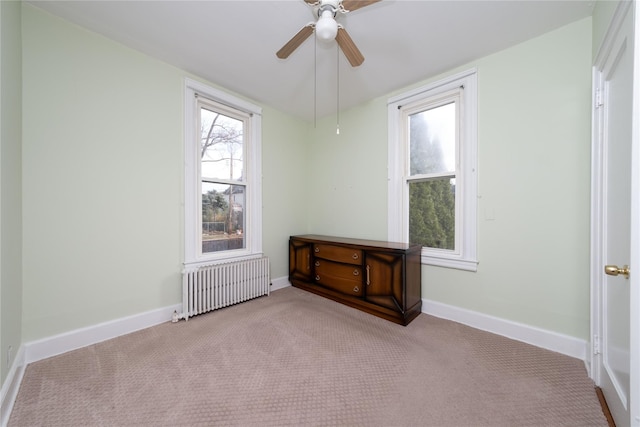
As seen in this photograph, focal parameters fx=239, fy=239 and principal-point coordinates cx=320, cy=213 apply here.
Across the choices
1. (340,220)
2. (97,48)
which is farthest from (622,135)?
(97,48)

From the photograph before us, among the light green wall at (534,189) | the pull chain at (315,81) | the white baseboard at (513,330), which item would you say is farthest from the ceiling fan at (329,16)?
the white baseboard at (513,330)

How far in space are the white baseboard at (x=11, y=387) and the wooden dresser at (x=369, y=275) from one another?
2.54 meters

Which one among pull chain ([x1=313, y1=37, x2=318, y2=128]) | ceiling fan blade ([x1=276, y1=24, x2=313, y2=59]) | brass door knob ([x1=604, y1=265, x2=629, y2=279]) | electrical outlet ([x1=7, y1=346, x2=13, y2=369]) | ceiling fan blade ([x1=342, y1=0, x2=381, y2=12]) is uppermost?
pull chain ([x1=313, y1=37, x2=318, y2=128])

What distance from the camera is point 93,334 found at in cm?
204

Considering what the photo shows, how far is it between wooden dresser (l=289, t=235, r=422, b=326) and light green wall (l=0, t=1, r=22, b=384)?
2556mm

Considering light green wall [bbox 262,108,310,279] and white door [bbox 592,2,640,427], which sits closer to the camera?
white door [bbox 592,2,640,427]

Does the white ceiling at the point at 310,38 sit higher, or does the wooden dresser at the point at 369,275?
the white ceiling at the point at 310,38

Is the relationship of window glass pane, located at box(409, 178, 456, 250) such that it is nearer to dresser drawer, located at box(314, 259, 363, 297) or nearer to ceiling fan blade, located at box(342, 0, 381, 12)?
dresser drawer, located at box(314, 259, 363, 297)

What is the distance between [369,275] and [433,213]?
103 centimetres

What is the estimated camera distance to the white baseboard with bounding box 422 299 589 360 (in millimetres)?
1895

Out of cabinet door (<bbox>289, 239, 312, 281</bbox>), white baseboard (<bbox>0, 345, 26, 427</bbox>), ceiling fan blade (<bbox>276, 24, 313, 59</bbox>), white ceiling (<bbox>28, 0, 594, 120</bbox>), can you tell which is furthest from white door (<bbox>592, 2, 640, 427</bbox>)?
white baseboard (<bbox>0, 345, 26, 427</bbox>)

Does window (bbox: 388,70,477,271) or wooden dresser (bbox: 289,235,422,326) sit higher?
window (bbox: 388,70,477,271)

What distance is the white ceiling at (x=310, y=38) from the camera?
178cm

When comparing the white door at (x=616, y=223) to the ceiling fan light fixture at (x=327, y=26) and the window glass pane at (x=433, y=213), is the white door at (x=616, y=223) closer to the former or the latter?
the window glass pane at (x=433, y=213)
